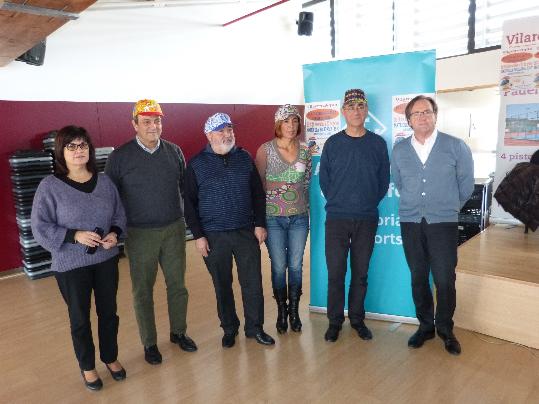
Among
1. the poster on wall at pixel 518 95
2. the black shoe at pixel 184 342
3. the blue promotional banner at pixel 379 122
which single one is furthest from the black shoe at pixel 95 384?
the poster on wall at pixel 518 95

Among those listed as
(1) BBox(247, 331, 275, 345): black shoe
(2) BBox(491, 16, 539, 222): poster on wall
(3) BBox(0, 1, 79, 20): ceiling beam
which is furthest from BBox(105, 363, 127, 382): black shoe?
(2) BBox(491, 16, 539, 222): poster on wall

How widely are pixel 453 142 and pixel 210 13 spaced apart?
534 centimetres

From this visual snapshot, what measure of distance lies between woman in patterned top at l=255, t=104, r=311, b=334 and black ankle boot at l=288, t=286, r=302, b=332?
114 mm

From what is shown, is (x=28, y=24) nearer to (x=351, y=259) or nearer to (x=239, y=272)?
(x=239, y=272)

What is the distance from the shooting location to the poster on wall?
3582 mm

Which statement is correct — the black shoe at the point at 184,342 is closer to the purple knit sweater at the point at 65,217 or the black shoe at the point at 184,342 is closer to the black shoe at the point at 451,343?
the purple knit sweater at the point at 65,217

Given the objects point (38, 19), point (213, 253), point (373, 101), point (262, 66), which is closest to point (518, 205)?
point (373, 101)

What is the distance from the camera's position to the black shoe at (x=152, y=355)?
2.73m

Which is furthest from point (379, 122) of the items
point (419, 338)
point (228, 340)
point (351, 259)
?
point (228, 340)

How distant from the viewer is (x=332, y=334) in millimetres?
2928

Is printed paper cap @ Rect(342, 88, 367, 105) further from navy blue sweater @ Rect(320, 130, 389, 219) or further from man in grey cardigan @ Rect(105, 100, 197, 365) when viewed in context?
man in grey cardigan @ Rect(105, 100, 197, 365)

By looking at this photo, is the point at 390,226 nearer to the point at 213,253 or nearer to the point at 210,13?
the point at 213,253

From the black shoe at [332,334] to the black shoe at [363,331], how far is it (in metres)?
0.13

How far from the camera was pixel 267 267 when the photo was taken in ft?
15.4
